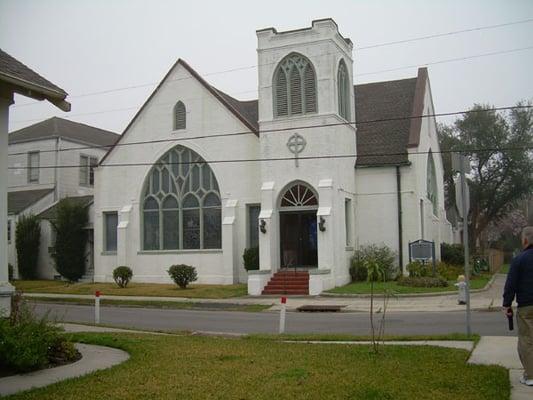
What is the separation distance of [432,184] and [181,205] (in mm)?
14828

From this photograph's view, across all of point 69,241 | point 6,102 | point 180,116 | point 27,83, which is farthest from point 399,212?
point 27,83

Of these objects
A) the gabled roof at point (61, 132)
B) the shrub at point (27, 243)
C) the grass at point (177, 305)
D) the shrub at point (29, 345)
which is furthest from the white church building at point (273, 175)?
the shrub at point (29, 345)

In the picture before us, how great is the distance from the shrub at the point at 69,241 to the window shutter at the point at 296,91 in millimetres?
13706

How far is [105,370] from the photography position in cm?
862

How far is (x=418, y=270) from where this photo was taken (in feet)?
→ 89.1

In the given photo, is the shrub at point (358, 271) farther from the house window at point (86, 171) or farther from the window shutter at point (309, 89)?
the house window at point (86, 171)

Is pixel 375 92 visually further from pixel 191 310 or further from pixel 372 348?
pixel 372 348

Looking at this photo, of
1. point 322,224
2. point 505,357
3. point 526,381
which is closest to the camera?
point 526,381

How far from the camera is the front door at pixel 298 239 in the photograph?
2880 cm

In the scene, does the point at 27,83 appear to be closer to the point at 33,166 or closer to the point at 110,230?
the point at 110,230

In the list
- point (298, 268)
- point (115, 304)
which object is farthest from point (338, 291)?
point (115, 304)

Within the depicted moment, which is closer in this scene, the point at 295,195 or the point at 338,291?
the point at 338,291

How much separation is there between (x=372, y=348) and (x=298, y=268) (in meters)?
18.1

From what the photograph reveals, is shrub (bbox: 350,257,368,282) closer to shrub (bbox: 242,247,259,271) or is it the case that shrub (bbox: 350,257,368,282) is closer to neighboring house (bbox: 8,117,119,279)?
shrub (bbox: 242,247,259,271)
